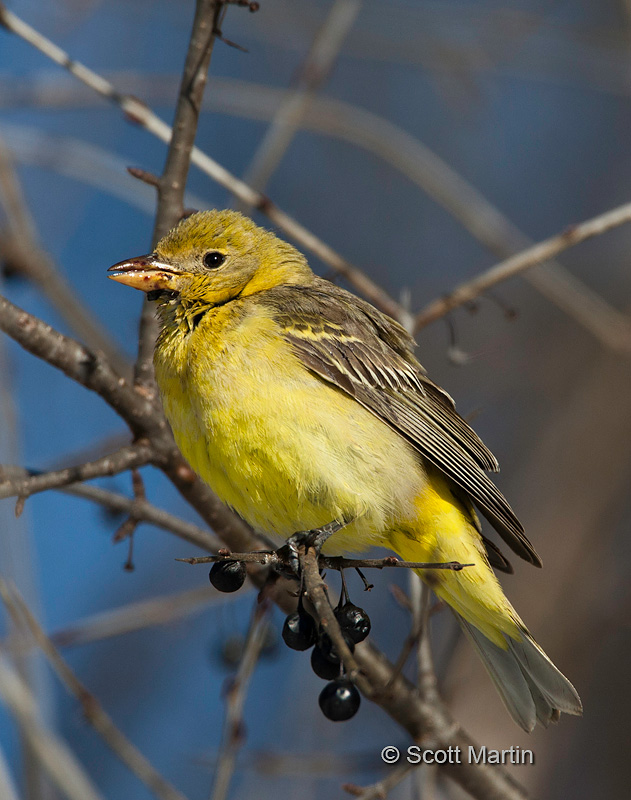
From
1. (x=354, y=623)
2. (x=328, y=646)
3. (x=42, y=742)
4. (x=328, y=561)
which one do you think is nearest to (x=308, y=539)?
(x=328, y=561)

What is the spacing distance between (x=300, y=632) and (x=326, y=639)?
0.45ft

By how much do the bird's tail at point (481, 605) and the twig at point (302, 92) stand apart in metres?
2.22

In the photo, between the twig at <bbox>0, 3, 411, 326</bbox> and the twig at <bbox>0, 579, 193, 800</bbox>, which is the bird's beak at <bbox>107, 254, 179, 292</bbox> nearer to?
the twig at <bbox>0, 3, 411, 326</bbox>

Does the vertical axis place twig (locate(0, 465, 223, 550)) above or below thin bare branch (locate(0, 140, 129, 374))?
below

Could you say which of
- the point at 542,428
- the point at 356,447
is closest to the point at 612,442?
the point at 542,428

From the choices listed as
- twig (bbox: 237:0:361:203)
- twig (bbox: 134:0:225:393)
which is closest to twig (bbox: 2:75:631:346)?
twig (bbox: 237:0:361:203)

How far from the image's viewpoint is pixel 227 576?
299 cm

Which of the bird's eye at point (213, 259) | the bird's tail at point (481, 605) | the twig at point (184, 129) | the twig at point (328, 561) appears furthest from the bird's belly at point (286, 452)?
the bird's eye at point (213, 259)

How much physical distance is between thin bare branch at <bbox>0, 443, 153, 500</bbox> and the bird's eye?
1238 millimetres

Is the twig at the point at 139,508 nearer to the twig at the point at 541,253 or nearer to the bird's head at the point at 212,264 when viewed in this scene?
the bird's head at the point at 212,264

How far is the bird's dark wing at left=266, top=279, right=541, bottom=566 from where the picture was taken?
420 centimetres

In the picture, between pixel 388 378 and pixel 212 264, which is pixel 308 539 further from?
pixel 212 264

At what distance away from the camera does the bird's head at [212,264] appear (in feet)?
14.4

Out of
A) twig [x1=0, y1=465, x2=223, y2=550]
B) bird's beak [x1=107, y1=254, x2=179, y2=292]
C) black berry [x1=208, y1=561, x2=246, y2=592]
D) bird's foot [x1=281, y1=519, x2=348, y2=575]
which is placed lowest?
black berry [x1=208, y1=561, x2=246, y2=592]
